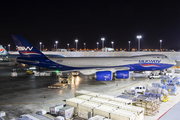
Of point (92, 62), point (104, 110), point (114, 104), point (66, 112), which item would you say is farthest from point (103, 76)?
point (104, 110)

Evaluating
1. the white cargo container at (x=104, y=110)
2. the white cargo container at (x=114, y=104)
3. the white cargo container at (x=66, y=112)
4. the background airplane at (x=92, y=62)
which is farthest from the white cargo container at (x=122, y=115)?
the background airplane at (x=92, y=62)

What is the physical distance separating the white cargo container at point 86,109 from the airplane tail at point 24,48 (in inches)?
752

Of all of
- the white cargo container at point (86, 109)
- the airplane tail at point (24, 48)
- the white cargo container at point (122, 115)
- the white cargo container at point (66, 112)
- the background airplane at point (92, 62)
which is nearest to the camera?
the white cargo container at point (122, 115)

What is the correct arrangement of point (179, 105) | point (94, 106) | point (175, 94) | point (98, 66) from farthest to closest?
point (98, 66)
point (175, 94)
point (179, 105)
point (94, 106)

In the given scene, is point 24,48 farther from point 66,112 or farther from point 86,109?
point 86,109

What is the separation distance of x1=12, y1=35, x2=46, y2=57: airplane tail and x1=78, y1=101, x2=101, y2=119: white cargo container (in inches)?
752

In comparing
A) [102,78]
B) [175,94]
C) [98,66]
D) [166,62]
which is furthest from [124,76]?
[166,62]

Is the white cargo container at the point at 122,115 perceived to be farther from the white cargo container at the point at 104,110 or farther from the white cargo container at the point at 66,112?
the white cargo container at the point at 66,112

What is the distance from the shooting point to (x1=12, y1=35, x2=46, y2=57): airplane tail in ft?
84.6

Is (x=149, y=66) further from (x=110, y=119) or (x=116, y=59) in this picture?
(x=110, y=119)

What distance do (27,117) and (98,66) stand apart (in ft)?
63.3

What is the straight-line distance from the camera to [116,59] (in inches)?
1115

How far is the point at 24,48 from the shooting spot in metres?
26.5

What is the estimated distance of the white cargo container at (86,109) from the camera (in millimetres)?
10547
